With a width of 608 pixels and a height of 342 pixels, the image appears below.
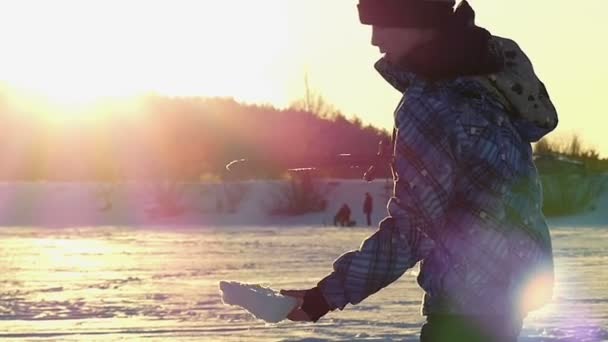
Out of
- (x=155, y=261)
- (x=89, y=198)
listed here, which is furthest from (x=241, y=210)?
(x=155, y=261)

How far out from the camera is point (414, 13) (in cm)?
310

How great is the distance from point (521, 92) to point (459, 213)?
0.33 m

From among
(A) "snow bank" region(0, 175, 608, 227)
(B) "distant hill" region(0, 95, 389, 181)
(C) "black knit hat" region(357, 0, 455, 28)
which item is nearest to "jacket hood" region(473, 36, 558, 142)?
(C) "black knit hat" region(357, 0, 455, 28)

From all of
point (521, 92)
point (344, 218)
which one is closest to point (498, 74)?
point (521, 92)

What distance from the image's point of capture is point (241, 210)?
5106cm

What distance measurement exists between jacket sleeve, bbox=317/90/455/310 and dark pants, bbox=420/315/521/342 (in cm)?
16

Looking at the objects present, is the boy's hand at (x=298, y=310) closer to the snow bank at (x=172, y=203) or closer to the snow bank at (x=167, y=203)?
the snow bank at (x=172, y=203)

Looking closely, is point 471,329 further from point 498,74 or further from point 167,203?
point 167,203

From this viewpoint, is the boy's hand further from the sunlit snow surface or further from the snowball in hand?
the sunlit snow surface

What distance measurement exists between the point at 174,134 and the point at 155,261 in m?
72.1

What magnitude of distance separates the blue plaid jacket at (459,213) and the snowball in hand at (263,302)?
99 mm

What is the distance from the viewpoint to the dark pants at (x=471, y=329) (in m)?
3.01

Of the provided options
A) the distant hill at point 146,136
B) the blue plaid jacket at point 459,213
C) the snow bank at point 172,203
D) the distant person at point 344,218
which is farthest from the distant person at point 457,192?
the distant hill at point 146,136

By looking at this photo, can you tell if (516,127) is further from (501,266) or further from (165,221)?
(165,221)
